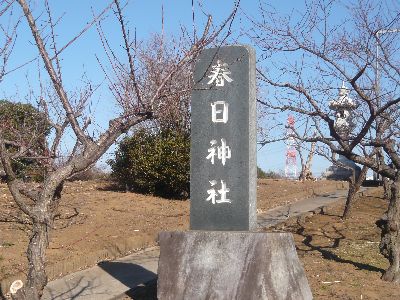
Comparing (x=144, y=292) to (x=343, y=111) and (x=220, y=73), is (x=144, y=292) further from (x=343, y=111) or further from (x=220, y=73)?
(x=343, y=111)

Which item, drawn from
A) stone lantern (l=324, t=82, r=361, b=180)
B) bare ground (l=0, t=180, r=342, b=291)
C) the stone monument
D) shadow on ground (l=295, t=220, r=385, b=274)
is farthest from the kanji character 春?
shadow on ground (l=295, t=220, r=385, b=274)

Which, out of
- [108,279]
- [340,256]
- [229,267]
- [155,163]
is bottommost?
[108,279]

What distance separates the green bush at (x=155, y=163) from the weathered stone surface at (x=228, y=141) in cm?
746

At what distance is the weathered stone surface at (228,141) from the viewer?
6512 millimetres

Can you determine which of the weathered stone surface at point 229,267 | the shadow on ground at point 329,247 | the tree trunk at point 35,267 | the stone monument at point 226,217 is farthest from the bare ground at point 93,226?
the tree trunk at point 35,267

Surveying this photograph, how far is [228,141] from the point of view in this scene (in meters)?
6.59

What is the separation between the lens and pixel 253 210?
21.8 ft

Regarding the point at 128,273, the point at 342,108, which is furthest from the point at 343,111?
the point at 128,273

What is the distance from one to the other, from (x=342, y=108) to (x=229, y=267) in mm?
3652

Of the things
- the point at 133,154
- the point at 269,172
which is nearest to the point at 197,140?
the point at 133,154

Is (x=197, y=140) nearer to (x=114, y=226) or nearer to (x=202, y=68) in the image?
(x=202, y=68)

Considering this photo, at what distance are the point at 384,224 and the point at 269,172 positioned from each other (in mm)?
24782

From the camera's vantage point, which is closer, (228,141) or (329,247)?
(228,141)

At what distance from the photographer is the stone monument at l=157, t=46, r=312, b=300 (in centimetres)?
591
